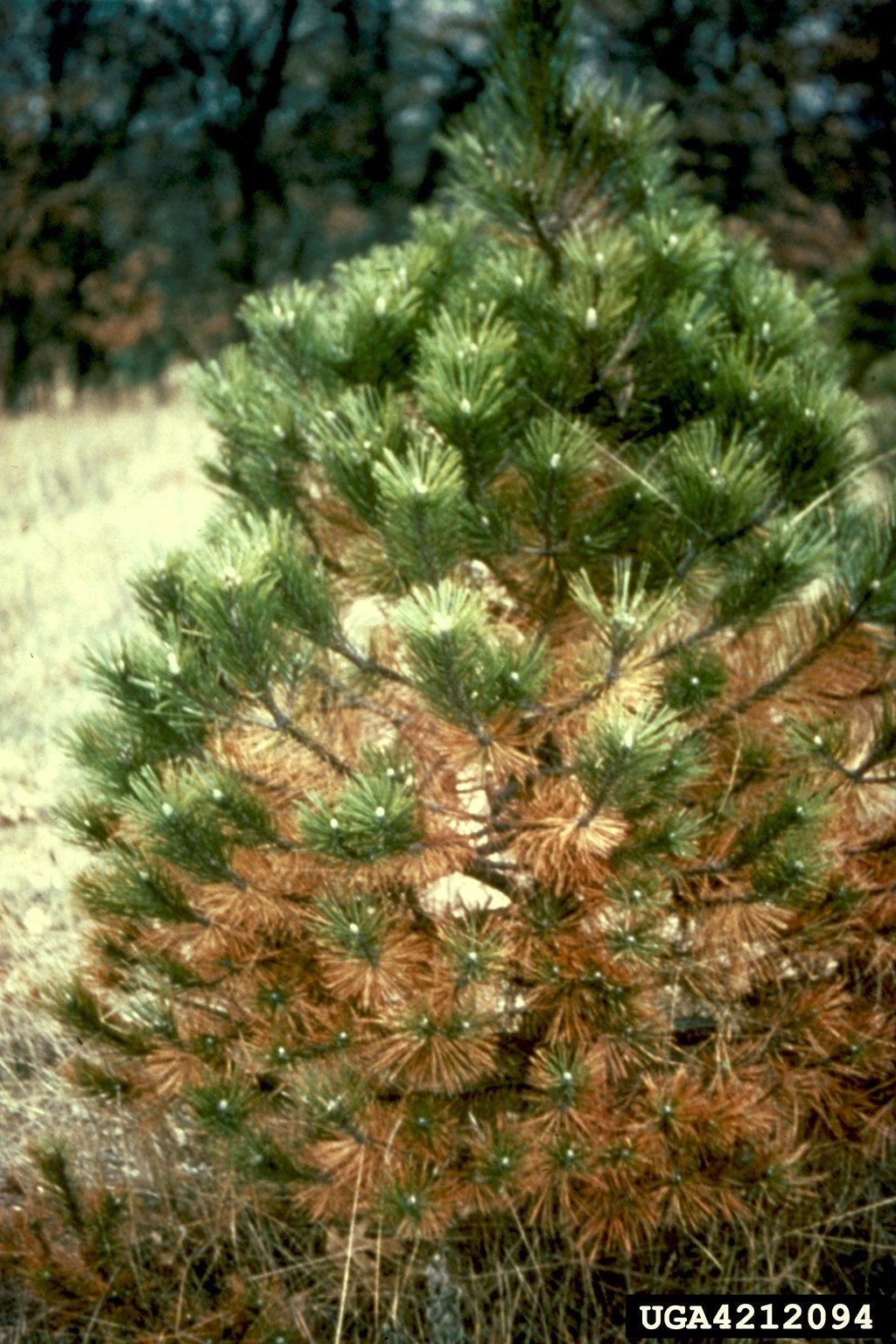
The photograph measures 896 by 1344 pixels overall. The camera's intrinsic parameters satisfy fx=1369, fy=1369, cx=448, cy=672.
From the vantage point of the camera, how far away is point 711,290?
109 inches

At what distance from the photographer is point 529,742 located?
2.37 metres

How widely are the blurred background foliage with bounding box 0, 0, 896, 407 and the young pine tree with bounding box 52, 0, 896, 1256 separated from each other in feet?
20.1

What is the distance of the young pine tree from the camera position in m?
2.29

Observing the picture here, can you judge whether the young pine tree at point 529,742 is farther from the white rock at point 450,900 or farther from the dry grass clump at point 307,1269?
the dry grass clump at point 307,1269

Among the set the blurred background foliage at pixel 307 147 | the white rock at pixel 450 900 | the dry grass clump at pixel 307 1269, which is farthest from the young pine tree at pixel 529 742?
the blurred background foliage at pixel 307 147

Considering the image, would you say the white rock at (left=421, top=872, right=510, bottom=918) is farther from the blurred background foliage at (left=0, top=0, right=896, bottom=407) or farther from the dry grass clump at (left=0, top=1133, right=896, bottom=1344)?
the blurred background foliage at (left=0, top=0, right=896, bottom=407)

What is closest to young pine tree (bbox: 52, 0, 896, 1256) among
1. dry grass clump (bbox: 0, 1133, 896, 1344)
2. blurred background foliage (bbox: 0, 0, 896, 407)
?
dry grass clump (bbox: 0, 1133, 896, 1344)

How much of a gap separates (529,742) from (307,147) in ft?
31.5

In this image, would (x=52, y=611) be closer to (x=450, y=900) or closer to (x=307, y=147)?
(x=450, y=900)

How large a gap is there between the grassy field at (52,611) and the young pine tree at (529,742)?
380mm

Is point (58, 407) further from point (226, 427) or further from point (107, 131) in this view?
point (226, 427)

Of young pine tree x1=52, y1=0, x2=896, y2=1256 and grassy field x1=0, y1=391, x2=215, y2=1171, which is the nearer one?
young pine tree x1=52, y1=0, x2=896, y2=1256

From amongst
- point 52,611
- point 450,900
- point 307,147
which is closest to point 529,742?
point 450,900

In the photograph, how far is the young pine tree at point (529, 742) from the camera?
2.29 m
